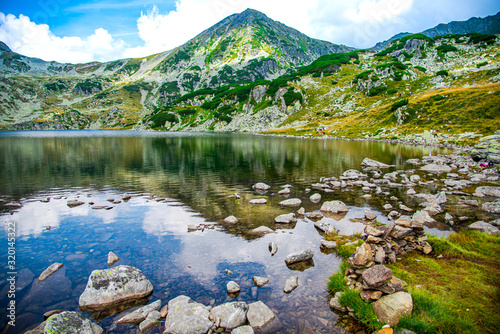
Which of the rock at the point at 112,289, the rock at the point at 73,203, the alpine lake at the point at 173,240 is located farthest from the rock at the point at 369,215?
the rock at the point at 73,203

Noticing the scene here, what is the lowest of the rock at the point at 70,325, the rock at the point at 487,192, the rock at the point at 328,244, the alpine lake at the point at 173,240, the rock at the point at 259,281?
the alpine lake at the point at 173,240

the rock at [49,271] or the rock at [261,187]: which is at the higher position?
the rock at [261,187]

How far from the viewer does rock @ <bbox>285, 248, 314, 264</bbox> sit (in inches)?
444

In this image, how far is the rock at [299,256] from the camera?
11281 mm

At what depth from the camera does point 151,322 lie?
24.9 ft

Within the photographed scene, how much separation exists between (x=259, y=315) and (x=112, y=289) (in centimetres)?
572

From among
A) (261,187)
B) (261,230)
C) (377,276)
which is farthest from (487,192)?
(261,230)

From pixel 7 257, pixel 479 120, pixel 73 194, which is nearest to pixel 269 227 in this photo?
pixel 7 257

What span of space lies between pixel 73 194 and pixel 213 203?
1535 centimetres

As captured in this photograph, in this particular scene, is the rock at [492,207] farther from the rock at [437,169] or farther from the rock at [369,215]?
the rock at [437,169]

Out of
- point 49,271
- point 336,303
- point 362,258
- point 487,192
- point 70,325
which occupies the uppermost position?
point 362,258

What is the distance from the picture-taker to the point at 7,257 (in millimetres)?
11938

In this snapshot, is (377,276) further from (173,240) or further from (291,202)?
(291,202)

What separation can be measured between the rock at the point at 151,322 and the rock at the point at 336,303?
609cm
